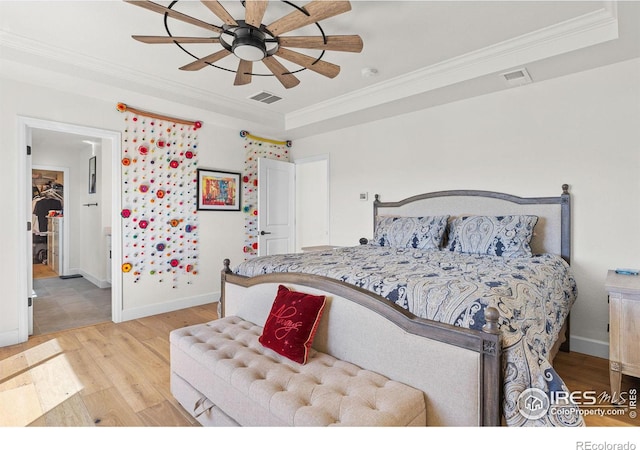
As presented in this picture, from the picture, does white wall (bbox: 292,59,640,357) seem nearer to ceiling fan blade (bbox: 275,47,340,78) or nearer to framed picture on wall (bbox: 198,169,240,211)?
ceiling fan blade (bbox: 275,47,340,78)

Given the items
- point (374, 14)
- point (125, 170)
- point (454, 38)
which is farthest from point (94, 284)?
point (454, 38)

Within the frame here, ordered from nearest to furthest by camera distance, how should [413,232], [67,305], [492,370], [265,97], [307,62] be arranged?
[492,370] < [307,62] < [413,232] < [265,97] < [67,305]

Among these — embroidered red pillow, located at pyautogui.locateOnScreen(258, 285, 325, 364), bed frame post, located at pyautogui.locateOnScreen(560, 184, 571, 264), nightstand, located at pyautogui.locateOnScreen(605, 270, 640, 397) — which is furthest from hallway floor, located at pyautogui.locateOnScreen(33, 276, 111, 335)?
bed frame post, located at pyautogui.locateOnScreen(560, 184, 571, 264)

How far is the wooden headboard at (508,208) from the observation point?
2.97 metres

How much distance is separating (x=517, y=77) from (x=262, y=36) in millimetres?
2329

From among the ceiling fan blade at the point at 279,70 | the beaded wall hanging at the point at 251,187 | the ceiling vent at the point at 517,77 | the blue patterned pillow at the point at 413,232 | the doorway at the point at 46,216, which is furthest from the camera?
the doorway at the point at 46,216

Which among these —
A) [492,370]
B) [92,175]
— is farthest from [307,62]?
[92,175]

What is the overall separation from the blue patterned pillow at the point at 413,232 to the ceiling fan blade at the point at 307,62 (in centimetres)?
174

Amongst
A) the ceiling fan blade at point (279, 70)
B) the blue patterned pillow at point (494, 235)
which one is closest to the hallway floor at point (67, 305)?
the ceiling fan blade at point (279, 70)

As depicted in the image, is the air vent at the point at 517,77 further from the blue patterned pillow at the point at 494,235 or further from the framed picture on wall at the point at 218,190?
the framed picture on wall at the point at 218,190

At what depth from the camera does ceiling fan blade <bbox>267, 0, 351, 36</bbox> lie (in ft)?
6.08

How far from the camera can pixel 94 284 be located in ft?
18.6

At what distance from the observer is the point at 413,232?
11.4 ft

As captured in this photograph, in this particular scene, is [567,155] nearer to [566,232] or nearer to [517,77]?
[566,232]
